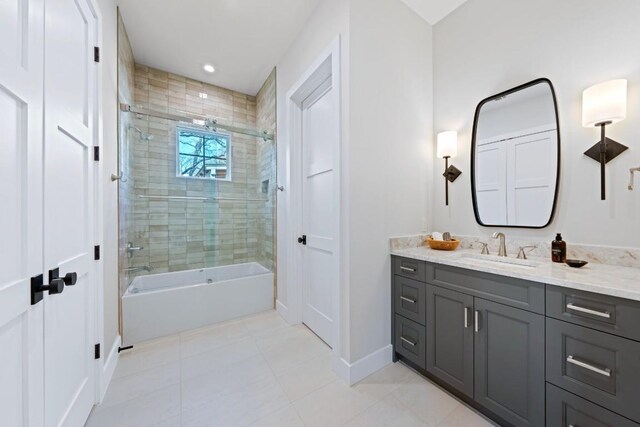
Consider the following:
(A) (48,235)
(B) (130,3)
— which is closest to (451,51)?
(B) (130,3)

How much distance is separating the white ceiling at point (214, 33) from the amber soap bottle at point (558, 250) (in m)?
2.58

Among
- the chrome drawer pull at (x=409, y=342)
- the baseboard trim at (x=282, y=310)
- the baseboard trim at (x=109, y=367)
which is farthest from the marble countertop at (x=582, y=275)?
the baseboard trim at (x=109, y=367)

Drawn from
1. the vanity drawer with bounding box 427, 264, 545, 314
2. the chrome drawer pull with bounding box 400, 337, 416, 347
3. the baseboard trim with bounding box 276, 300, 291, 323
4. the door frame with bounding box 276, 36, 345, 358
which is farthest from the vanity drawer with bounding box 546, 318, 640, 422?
the baseboard trim with bounding box 276, 300, 291, 323

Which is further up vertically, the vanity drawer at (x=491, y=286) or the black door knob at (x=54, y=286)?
the black door knob at (x=54, y=286)

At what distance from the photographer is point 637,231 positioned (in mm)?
1326

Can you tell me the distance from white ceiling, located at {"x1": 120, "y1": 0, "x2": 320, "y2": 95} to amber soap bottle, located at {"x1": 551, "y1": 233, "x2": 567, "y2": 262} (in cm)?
258

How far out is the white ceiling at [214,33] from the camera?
7.04 feet

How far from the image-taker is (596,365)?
1.04m

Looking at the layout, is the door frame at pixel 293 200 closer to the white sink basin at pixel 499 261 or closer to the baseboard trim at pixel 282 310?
the baseboard trim at pixel 282 310

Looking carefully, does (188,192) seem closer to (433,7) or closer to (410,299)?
(410,299)

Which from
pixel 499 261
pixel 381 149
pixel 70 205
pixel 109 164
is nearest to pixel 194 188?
pixel 109 164

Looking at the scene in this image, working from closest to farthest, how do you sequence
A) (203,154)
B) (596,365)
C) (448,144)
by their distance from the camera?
(596,365) → (448,144) → (203,154)

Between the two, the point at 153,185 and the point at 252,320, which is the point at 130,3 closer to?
the point at 153,185

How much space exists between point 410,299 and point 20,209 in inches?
84.5
